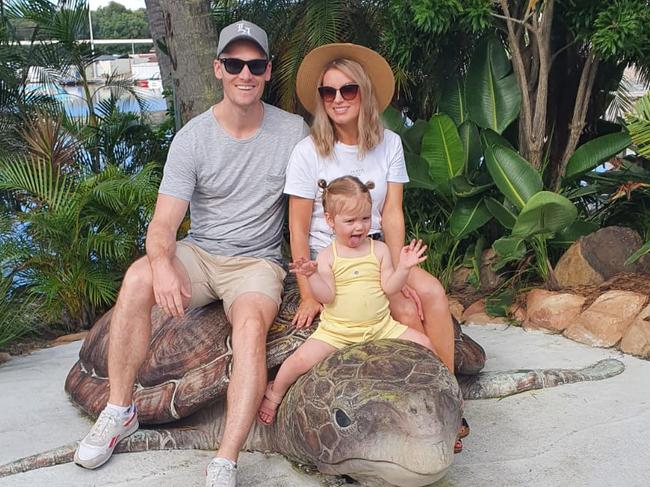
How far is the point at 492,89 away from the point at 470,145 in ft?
1.45

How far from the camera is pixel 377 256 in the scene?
3260 mm

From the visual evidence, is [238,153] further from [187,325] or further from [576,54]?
[576,54]

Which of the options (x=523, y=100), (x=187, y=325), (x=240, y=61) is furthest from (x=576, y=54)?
(x=187, y=325)

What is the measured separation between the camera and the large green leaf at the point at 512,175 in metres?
5.11

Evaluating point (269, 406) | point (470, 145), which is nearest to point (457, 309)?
point (470, 145)

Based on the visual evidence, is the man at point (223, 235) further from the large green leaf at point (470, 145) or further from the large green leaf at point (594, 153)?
the large green leaf at point (594, 153)

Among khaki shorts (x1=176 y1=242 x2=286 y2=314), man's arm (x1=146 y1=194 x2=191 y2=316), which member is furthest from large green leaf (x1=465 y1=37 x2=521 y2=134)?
man's arm (x1=146 y1=194 x2=191 y2=316)

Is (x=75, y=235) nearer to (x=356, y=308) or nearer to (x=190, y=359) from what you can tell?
(x=190, y=359)

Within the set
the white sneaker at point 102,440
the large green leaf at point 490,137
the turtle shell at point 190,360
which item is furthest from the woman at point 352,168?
the large green leaf at point 490,137

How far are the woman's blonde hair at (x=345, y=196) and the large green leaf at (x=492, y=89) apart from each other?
9.32ft

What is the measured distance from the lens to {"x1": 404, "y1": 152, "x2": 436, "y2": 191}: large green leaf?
558cm

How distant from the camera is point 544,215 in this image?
4902 mm

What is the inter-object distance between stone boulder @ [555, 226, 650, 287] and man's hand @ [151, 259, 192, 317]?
9.54ft

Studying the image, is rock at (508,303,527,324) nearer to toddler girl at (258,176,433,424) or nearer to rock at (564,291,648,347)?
rock at (564,291,648,347)
